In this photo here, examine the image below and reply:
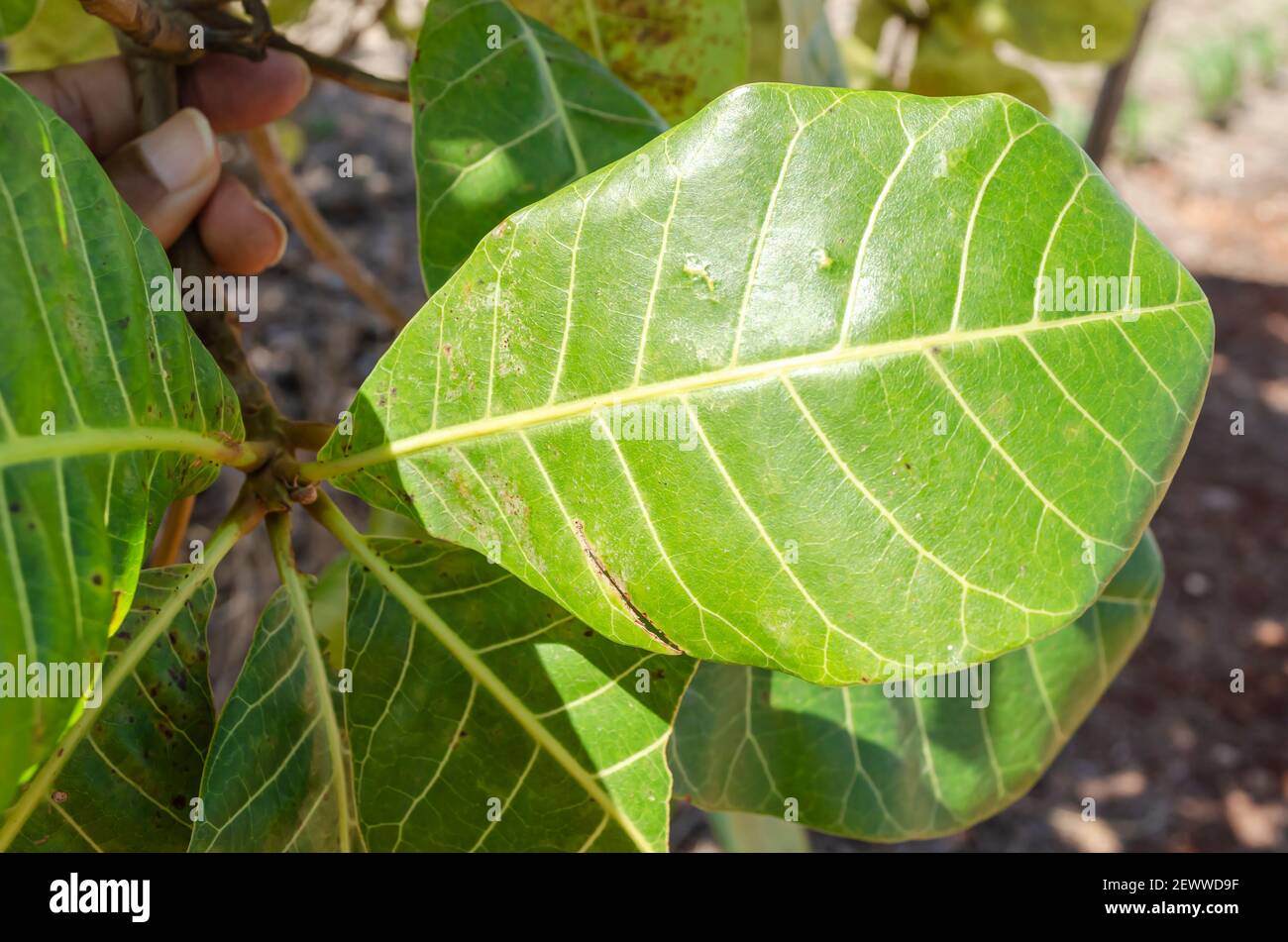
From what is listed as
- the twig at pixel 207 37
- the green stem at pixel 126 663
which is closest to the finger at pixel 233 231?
the twig at pixel 207 37

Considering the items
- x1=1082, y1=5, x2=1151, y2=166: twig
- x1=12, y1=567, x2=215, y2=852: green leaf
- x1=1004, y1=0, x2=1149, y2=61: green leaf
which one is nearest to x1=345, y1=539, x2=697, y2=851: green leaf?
x1=12, y1=567, x2=215, y2=852: green leaf

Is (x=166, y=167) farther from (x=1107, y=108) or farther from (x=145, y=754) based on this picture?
(x=1107, y=108)

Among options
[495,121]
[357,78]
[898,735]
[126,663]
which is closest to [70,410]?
[126,663]

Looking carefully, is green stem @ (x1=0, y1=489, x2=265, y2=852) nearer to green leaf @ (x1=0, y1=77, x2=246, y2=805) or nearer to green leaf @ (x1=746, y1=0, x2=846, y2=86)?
green leaf @ (x1=0, y1=77, x2=246, y2=805)

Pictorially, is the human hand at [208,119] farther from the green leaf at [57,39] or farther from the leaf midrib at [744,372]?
the leaf midrib at [744,372]

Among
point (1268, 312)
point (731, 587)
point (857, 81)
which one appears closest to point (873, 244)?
point (731, 587)
